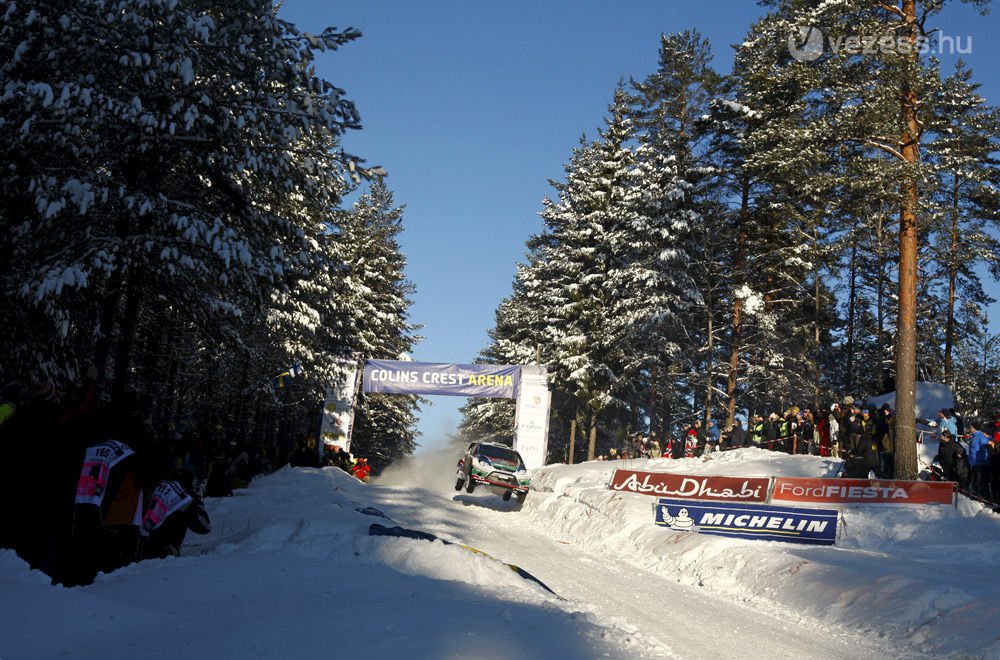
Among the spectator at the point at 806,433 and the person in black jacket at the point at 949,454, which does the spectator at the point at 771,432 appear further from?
the person in black jacket at the point at 949,454

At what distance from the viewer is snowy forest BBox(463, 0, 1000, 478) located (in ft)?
59.7

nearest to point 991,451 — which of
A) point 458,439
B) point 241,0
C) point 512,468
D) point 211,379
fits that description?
point 512,468

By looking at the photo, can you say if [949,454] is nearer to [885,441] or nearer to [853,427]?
[885,441]

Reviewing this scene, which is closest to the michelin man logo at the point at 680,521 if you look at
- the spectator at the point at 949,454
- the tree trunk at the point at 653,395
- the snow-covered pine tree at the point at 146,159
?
the spectator at the point at 949,454

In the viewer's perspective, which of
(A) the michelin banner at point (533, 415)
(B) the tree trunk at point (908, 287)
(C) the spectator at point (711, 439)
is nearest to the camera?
(B) the tree trunk at point (908, 287)

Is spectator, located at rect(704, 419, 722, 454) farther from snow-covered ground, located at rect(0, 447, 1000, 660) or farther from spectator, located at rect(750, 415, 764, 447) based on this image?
snow-covered ground, located at rect(0, 447, 1000, 660)

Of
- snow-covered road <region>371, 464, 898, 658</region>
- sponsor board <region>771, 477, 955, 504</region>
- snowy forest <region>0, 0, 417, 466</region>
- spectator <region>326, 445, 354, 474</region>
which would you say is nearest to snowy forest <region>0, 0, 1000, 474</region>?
snowy forest <region>0, 0, 417, 466</region>

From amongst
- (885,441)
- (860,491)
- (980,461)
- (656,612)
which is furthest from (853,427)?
(656,612)

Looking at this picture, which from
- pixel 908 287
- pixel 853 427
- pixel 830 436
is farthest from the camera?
pixel 830 436

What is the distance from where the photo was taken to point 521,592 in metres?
7.77

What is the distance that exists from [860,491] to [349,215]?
3093 cm

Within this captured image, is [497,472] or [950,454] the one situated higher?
[950,454]

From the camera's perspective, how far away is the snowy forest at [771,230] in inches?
717

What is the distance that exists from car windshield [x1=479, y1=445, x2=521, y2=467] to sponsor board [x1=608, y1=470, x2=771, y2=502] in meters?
4.41
